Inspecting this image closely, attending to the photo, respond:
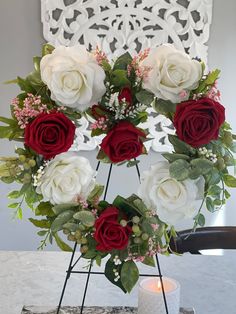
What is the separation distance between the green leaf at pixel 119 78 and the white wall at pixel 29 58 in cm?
174

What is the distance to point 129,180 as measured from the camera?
2.59m

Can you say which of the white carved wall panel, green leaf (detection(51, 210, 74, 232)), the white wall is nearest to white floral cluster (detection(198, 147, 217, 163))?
green leaf (detection(51, 210, 74, 232))

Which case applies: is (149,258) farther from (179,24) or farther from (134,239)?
(179,24)

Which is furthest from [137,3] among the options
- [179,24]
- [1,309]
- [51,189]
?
[51,189]

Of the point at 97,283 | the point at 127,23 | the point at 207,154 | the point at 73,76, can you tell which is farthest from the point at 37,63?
the point at 127,23

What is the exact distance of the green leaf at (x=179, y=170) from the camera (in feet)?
2.46

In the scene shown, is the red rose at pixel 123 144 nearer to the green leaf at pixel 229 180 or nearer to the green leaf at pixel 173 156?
the green leaf at pixel 173 156

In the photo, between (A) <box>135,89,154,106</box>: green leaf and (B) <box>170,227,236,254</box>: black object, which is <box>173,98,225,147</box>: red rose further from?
(B) <box>170,227,236,254</box>: black object

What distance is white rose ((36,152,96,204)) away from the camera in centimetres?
75

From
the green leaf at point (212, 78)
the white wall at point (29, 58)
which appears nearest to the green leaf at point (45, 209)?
the green leaf at point (212, 78)

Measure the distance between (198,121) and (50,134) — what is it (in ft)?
0.72

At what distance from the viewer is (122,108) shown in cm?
80

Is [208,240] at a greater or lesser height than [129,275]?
lesser

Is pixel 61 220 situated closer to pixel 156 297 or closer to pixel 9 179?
pixel 9 179
